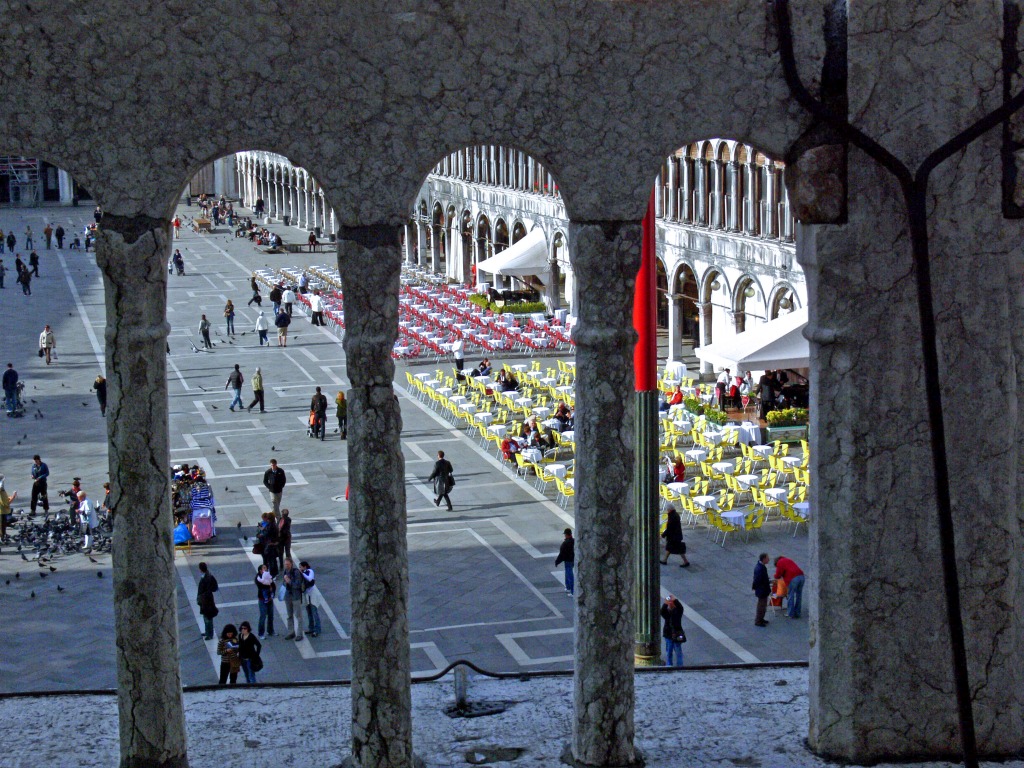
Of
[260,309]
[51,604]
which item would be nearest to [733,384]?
[51,604]

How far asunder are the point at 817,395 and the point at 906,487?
1061 mm

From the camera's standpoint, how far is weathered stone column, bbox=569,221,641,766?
1303 cm

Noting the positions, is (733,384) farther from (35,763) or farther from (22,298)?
(22,298)

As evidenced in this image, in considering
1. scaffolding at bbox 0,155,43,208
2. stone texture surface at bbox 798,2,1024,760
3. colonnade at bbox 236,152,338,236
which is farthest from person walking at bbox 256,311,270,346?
scaffolding at bbox 0,155,43,208

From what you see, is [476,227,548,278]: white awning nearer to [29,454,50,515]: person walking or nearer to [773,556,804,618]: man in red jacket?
[29,454,50,515]: person walking

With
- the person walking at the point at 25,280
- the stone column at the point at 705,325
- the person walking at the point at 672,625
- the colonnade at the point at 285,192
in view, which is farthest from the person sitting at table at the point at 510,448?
the colonnade at the point at 285,192


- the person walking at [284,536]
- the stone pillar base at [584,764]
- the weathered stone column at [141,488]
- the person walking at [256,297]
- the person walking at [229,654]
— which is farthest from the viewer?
the person walking at [256,297]

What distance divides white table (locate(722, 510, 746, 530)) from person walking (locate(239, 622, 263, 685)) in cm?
1093

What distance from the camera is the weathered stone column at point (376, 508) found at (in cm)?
1281

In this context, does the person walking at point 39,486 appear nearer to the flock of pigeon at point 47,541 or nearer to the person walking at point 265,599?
the flock of pigeon at point 47,541

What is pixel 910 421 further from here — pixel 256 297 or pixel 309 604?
pixel 256 297

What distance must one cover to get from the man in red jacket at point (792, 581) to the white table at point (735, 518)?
3842mm

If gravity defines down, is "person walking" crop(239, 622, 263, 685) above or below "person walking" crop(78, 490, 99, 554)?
below

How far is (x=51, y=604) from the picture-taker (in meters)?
Answer: 26.8
